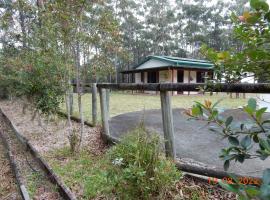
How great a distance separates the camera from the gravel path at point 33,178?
337 cm

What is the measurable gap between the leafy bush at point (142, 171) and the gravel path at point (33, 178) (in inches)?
41.2

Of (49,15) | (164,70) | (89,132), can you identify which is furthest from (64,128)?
(164,70)

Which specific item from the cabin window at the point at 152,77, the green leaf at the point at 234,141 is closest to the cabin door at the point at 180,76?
the cabin window at the point at 152,77

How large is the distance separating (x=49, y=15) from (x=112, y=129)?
269 cm

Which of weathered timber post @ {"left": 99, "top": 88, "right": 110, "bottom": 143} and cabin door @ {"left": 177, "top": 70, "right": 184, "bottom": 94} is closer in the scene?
weathered timber post @ {"left": 99, "top": 88, "right": 110, "bottom": 143}

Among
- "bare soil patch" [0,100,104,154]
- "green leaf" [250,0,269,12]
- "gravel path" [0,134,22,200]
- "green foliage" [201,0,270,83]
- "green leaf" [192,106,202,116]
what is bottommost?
"gravel path" [0,134,22,200]

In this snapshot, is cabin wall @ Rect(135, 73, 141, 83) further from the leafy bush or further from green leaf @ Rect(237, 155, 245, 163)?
green leaf @ Rect(237, 155, 245, 163)

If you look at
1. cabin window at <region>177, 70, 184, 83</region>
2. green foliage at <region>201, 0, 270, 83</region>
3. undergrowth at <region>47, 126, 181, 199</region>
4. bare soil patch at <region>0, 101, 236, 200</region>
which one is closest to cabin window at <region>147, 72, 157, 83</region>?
cabin window at <region>177, 70, 184, 83</region>

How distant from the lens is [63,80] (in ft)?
17.8

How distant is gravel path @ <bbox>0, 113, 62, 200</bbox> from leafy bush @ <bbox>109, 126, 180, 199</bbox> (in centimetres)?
105

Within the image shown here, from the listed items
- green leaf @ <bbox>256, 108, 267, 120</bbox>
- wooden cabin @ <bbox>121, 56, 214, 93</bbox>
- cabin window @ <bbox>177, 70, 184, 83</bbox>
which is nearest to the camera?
green leaf @ <bbox>256, 108, 267, 120</bbox>

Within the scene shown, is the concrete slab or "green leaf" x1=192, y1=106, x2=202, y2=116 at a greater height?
"green leaf" x1=192, y1=106, x2=202, y2=116

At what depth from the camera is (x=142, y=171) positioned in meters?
2.52

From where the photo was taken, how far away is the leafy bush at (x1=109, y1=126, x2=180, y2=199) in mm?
2531
